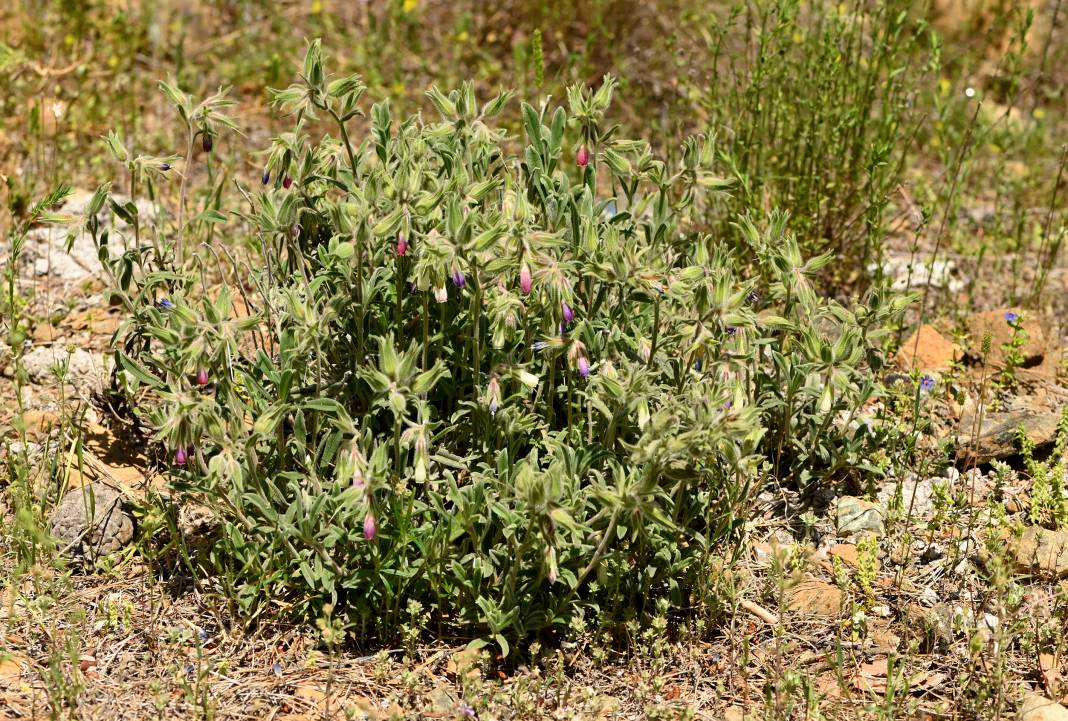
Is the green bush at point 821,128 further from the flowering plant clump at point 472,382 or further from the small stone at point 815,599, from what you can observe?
the small stone at point 815,599

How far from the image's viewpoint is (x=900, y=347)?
464 cm

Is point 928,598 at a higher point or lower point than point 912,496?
lower

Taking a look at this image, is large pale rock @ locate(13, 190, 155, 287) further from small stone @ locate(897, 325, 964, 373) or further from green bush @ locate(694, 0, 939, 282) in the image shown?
small stone @ locate(897, 325, 964, 373)

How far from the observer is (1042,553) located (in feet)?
11.8

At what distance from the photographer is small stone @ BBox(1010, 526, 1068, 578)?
3.54 meters

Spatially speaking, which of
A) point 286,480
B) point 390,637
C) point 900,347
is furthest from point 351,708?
point 900,347

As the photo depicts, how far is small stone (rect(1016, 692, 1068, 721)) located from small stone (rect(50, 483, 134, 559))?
261 centimetres

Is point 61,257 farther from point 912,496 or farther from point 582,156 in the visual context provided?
point 912,496

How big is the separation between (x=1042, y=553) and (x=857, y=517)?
0.56 m

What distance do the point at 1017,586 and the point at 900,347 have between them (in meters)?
1.47

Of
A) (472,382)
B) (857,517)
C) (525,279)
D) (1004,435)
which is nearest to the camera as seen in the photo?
(525,279)

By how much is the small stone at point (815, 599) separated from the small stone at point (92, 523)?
6.67ft

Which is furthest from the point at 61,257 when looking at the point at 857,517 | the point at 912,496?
the point at 912,496

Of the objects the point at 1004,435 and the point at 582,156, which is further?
the point at 1004,435
